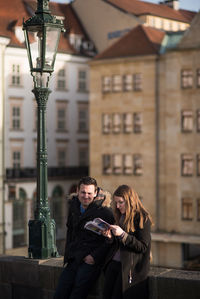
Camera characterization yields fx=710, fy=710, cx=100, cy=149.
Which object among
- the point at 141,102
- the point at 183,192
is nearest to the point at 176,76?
the point at 141,102

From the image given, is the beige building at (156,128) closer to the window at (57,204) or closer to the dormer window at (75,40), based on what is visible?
the window at (57,204)

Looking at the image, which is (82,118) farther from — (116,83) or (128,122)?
(128,122)

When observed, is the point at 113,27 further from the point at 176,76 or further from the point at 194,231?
the point at 194,231

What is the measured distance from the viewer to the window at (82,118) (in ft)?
190

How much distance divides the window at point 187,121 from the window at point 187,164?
178cm

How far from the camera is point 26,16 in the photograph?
5269 centimetres

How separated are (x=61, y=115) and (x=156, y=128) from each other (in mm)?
10932

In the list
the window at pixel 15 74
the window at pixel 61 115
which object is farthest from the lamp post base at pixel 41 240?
the window at pixel 61 115

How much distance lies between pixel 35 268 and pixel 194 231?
122 feet

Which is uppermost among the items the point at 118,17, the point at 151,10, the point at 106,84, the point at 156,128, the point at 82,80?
the point at 151,10

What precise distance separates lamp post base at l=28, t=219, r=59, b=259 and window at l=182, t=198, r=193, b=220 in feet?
120

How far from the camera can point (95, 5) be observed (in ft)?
194

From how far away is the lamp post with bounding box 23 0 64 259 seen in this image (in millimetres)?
10586

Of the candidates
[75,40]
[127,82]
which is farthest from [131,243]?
[75,40]
